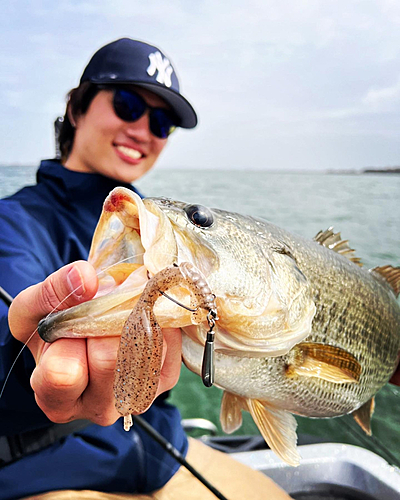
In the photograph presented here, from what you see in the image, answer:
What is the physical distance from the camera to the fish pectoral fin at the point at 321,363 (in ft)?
4.34

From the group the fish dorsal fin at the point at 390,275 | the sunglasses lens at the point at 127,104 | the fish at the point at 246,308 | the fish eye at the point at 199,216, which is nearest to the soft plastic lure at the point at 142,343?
the fish at the point at 246,308

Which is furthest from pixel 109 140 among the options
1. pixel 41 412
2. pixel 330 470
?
pixel 330 470

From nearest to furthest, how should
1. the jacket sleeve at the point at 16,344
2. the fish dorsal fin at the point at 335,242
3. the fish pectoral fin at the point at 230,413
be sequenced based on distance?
1. the jacket sleeve at the point at 16,344
2. the fish pectoral fin at the point at 230,413
3. the fish dorsal fin at the point at 335,242

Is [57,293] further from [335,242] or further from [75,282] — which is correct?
[335,242]

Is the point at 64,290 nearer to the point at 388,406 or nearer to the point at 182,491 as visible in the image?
the point at 182,491

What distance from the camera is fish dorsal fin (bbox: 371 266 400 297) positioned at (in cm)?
199

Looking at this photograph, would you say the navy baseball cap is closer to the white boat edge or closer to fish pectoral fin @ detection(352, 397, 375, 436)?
fish pectoral fin @ detection(352, 397, 375, 436)

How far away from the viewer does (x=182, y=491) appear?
1891mm

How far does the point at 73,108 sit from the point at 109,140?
30 centimetres

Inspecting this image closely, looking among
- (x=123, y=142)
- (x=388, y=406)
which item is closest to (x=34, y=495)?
(x=123, y=142)

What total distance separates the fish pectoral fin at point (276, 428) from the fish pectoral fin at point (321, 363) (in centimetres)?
19

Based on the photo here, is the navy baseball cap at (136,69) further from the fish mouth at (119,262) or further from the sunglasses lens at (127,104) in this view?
the fish mouth at (119,262)

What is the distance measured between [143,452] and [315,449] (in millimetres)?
1234

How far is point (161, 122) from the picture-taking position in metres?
2.35
